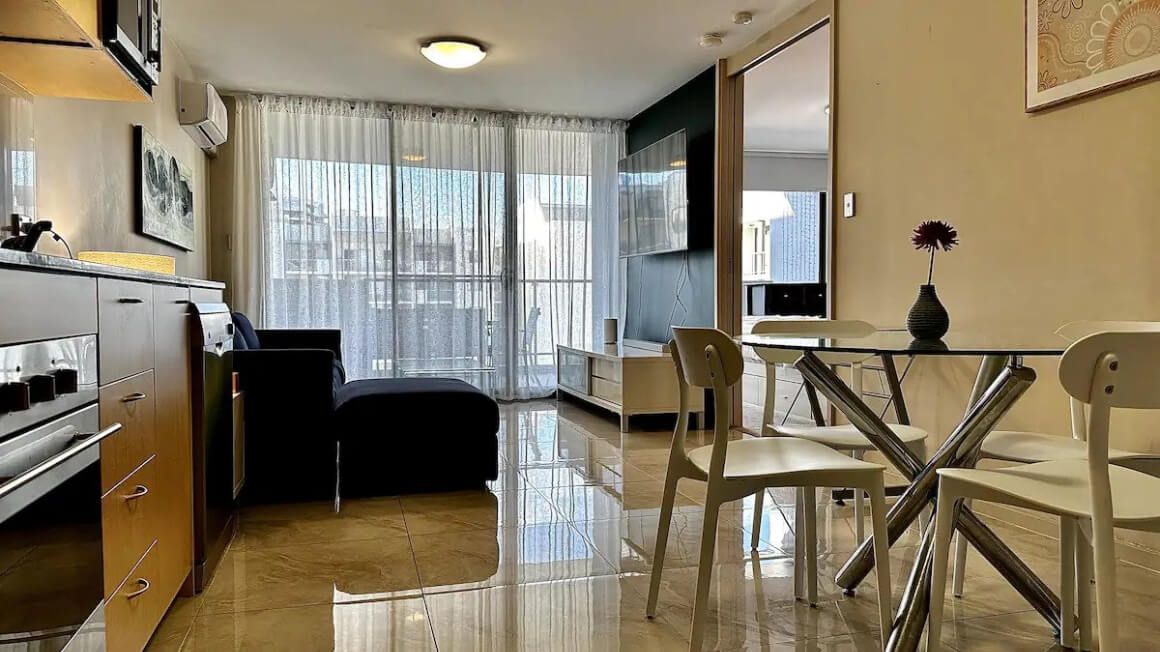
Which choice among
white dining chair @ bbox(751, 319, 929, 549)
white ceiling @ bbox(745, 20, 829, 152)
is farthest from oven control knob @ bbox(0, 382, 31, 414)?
white ceiling @ bbox(745, 20, 829, 152)

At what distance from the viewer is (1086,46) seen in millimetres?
2650

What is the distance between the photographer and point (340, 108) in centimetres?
623

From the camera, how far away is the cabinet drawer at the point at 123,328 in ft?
5.04

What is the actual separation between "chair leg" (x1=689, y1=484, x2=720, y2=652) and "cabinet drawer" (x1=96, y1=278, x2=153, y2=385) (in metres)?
1.32

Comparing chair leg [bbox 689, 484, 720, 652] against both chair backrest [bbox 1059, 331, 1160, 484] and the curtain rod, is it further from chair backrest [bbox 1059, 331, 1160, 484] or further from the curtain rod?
the curtain rod

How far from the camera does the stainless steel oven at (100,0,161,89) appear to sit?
2.27 m

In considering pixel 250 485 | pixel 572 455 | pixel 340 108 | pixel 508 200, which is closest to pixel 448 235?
pixel 508 200

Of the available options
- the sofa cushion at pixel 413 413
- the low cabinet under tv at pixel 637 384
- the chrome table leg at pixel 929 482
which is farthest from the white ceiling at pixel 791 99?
the chrome table leg at pixel 929 482

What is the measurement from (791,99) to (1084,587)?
5191mm

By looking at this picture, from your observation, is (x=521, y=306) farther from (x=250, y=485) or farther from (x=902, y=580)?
(x=902, y=580)

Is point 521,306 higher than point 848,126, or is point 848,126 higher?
point 848,126

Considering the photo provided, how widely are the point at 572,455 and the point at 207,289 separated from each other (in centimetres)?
236

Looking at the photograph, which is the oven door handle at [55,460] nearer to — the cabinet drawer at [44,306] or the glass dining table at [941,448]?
the cabinet drawer at [44,306]

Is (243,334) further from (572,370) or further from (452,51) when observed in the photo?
A: (572,370)
